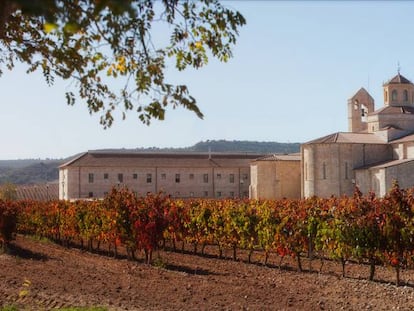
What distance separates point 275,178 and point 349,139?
9.68 meters

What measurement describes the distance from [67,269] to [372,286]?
6407mm

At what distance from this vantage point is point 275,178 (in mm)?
58688

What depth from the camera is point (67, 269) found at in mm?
13070

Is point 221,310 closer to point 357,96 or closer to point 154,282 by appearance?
point 154,282

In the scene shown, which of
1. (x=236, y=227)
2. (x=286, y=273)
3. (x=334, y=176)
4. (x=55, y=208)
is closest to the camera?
(x=286, y=273)

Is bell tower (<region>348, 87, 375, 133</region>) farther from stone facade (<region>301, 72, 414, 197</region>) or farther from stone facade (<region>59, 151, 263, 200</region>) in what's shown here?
stone facade (<region>59, 151, 263, 200</region>)

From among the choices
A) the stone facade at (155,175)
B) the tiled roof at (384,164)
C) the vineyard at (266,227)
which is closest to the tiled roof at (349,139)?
the tiled roof at (384,164)

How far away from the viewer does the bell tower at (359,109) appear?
61844 millimetres

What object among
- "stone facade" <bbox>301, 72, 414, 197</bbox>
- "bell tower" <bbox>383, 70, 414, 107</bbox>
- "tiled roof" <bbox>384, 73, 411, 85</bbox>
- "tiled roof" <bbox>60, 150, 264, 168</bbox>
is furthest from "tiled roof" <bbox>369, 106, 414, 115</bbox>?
"tiled roof" <bbox>60, 150, 264, 168</bbox>

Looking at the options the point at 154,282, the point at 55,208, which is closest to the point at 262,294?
the point at 154,282

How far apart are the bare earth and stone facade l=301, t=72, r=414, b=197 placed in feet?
107

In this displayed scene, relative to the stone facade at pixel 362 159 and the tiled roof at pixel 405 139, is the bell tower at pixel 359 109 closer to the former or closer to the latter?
the stone facade at pixel 362 159

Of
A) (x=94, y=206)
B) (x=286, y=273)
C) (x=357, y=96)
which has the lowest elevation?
(x=286, y=273)

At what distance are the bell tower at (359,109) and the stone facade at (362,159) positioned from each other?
5853 millimetres
